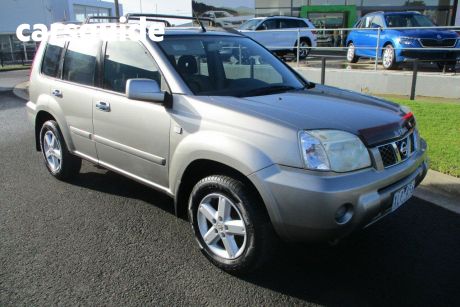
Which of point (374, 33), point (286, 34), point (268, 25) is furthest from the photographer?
point (268, 25)

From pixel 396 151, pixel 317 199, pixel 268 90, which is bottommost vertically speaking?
pixel 317 199

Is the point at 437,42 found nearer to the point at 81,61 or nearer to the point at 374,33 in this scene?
the point at 374,33

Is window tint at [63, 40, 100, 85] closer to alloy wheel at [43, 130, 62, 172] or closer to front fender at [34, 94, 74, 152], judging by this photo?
front fender at [34, 94, 74, 152]

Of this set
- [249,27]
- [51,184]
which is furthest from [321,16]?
[51,184]

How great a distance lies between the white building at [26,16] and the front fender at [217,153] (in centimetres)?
3352

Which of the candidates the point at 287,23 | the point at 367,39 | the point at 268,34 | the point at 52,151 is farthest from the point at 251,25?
the point at 52,151

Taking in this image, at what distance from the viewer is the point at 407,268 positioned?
3.16 metres

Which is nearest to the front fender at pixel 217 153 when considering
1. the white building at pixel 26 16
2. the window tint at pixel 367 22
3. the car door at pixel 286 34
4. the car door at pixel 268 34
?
the window tint at pixel 367 22

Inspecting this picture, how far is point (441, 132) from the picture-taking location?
6355 mm

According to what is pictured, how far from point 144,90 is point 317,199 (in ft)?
5.08

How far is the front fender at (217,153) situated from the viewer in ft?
9.00

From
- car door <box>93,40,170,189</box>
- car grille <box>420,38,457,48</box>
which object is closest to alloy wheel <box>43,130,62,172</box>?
car door <box>93,40,170,189</box>

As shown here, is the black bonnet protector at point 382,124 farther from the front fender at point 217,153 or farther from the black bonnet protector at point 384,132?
the front fender at point 217,153

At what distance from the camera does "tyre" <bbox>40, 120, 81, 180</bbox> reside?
190 inches
